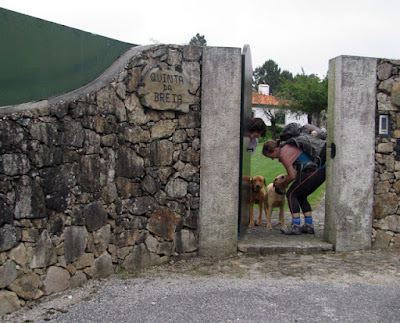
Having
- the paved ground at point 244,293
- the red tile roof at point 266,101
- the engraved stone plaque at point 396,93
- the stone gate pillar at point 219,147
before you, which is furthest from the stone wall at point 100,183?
the red tile roof at point 266,101

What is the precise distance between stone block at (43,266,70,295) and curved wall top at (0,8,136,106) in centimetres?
166

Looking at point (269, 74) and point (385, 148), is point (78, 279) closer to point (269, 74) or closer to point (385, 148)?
point (385, 148)

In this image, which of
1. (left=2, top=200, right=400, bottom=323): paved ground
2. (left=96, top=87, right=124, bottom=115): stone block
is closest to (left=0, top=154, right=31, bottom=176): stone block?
(left=96, top=87, right=124, bottom=115): stone block

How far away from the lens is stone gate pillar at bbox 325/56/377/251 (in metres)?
6.04

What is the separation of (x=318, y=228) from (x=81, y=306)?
4.41 meters

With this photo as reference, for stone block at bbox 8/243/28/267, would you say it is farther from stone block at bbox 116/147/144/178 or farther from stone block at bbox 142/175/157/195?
stone block at bbox 142/175/157/195

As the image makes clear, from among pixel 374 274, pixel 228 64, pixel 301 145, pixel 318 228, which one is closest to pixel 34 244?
pixel 228 64

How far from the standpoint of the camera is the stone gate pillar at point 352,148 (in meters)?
6.04

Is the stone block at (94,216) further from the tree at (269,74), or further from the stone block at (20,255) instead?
the tree at (269,74)

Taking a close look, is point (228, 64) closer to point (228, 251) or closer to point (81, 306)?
point (228, 251)

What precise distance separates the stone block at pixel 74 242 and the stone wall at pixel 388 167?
4015mm

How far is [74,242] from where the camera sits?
177 inches

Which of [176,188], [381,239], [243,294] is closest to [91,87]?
[176,188]

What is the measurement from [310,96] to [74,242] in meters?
34.2
